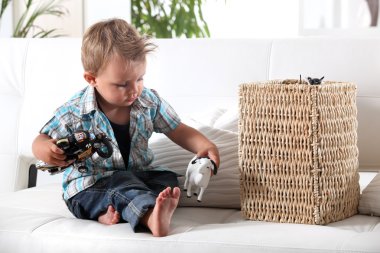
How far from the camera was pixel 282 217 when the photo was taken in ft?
6.47

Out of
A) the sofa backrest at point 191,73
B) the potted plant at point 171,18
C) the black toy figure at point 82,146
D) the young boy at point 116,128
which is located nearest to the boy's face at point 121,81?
the young boy at point 116,128

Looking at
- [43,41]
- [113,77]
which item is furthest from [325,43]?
[43,41]

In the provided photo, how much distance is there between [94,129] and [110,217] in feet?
0.81

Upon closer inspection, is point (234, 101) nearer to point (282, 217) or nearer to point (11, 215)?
point (282, 217)

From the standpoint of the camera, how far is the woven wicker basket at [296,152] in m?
1.92

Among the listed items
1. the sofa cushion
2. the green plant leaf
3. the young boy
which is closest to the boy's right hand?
the young boy

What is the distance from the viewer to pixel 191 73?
2529mm

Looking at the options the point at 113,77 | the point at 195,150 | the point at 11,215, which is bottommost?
the point at 11,215

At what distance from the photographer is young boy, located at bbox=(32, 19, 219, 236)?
2.00 metres

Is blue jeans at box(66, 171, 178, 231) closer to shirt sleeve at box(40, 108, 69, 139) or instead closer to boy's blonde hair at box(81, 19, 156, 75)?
shirt sleeve at box(40, 108, 69, 139)

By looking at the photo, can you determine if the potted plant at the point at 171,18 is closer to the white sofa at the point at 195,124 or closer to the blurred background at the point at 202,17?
the blurred background at the point at 202,17

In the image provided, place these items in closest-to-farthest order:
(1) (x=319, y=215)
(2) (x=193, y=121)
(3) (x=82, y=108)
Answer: (1) (x=319, y=215), (3) (x=82, y=108), (2) (x=193, y=121)

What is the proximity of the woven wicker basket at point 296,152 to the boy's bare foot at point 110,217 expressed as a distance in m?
0.32

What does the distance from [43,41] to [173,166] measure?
0.79 m
